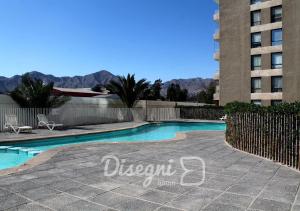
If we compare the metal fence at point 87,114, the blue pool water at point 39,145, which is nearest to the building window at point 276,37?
the metal fence at point 87,114

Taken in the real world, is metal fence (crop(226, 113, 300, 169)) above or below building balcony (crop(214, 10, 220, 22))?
below

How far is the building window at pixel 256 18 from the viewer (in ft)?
118

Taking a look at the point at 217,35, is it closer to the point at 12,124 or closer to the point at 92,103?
the point at 92,103

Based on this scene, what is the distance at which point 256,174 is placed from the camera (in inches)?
278

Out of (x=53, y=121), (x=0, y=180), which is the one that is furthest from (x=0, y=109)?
(x=0, y=180)

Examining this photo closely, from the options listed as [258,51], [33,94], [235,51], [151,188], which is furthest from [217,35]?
[151,188]

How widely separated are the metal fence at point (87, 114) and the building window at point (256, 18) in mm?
13677

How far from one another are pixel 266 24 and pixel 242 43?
337cm

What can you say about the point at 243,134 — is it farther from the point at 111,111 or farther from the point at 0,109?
the point at 111,111

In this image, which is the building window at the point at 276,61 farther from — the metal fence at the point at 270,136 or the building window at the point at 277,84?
the metal fence at the point at 270,136

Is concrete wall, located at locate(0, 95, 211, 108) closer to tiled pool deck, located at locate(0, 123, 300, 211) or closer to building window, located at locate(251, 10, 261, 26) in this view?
tiled pool deck, located at locate(0, 123, 300, 211)

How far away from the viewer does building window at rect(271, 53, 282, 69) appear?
33.9 m

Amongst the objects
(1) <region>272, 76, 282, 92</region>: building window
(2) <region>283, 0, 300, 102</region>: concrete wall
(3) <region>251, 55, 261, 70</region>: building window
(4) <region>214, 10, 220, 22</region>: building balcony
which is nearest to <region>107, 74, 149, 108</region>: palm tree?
(3) <region>251, 55, 261, 70</region>: building window

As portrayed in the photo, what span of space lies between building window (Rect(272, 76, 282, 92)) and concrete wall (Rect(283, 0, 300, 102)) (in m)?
0.60
